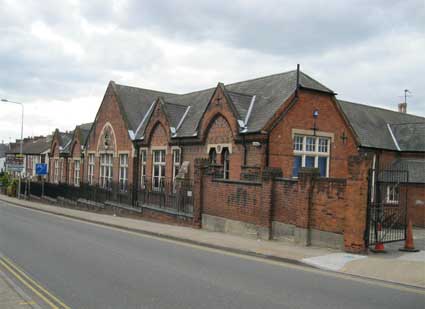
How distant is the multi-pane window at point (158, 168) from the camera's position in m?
26.4

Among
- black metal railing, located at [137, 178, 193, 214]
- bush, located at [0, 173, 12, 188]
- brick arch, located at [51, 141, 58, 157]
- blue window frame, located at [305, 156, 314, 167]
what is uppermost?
brick arch, located at [51, 141, 58, 157]

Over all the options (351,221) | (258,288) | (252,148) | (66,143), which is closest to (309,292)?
(258,288)

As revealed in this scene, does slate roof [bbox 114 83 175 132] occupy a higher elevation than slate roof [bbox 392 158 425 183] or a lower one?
higher

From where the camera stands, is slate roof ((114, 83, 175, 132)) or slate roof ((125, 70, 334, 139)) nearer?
slate roof ((125, 70, 334, 139))

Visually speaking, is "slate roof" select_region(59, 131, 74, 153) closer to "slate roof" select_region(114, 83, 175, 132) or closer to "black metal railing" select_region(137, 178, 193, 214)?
"slate roof" select_region(114, 83, 175, 132)

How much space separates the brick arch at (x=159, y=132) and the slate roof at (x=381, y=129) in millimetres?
10162

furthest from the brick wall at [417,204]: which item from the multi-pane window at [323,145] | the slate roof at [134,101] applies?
the slate roof at [134,101]

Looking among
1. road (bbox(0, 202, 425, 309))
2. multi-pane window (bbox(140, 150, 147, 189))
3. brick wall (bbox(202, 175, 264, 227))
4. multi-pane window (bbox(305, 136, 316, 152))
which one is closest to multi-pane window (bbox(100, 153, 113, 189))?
multi-pane window (bbox(140, 150, 147, 189))

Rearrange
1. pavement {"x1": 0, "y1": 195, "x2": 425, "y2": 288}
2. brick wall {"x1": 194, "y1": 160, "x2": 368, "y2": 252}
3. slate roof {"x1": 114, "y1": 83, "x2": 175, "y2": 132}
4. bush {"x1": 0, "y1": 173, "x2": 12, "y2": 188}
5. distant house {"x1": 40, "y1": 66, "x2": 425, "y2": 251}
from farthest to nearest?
bush {"x1": 0, "y1": 173, "x2": 12, "y2": 188} < slate roof {"x1": 114, "y1": 83, "x2": 175, "y2": 132} < distant house {"x1": 40, "y1": 66, "x2": 425, "y2": 251} < brick wall {"x1": 194, "y1": 160, "x2": 368, "y2": 252} < pavement {"x1": 0, "y1": 195, "x2": 425, "y2": 288}

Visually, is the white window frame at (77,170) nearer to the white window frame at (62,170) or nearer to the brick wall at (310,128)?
the white window frame at (62,170)

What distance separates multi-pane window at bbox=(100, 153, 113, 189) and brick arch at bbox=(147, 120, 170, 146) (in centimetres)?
661

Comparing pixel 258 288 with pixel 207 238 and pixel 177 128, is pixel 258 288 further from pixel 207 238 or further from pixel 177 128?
pixel 177 128

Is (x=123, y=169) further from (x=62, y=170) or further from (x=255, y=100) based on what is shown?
(x=62, y=170)

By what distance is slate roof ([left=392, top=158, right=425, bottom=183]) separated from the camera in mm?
22014
